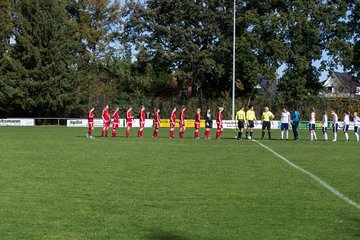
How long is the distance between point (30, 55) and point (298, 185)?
164 ft

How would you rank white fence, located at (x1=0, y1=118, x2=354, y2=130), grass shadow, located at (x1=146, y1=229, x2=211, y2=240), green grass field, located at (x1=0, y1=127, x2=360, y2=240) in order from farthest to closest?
white fence, located at (x1=0, y1=118, x2=354, y2=130)
green grass field, located at (x1=0, y1=127, x2=360, y2=240)
grass shadow, located at (x1=146, y1=229, x2=211, y2=240)

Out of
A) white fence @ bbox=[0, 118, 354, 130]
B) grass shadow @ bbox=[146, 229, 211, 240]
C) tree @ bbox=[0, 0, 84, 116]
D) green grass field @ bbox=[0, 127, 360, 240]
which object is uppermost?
tree @ bbox=[0, 0, 84, 116]

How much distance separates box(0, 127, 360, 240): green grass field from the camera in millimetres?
7543

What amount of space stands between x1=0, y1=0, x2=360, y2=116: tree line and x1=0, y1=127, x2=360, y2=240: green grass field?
43.6 m

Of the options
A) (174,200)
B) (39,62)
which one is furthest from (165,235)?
(39,62)

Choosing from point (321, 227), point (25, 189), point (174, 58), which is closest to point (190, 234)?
point (321, 227)

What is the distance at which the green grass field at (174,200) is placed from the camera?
24.7 feet

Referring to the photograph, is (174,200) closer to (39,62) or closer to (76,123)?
(76,123)

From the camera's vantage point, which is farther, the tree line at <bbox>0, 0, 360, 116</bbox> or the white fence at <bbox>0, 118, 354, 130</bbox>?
the tree line at <bbox>0, 0, 360, 116</bbox>

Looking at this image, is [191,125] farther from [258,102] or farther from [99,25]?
[99,25]

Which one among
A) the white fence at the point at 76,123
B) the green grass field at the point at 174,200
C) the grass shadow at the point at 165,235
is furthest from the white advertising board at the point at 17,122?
the grass shadow at the point at 165,235

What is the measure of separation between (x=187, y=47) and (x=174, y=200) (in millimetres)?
53756

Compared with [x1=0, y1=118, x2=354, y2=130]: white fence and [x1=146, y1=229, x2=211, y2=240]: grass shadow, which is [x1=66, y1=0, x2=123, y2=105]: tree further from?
[x1=146, y1=229, x2=211, y2=240]: grass shadow

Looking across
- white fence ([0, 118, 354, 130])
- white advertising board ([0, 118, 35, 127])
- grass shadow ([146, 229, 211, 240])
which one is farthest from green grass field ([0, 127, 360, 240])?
white advertising board ([0, 118, 35, 127])
